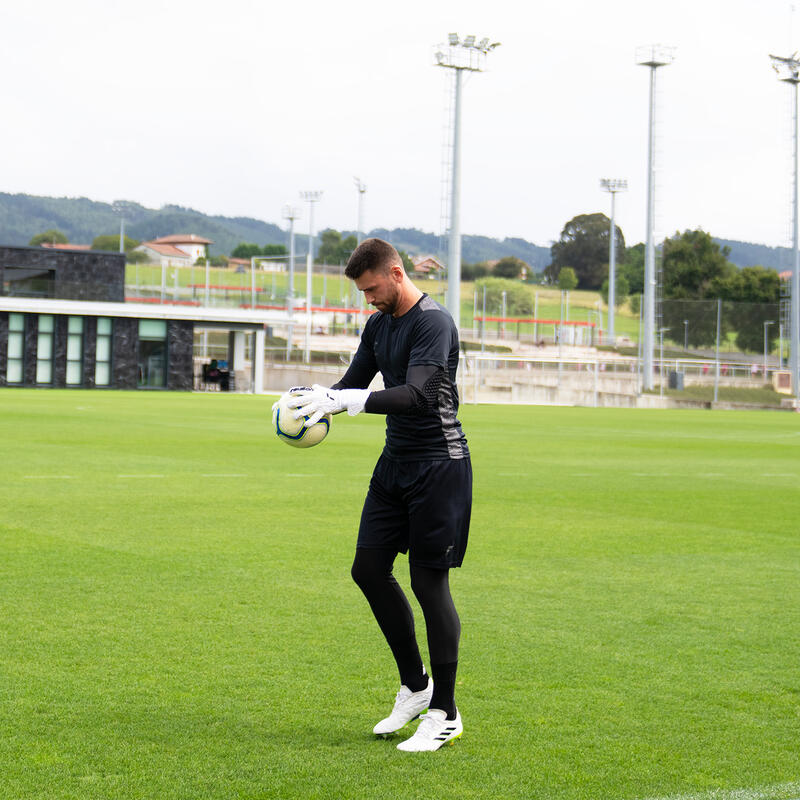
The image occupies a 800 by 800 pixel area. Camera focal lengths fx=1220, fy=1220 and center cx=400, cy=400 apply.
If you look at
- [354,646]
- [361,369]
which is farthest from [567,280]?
[361,369]

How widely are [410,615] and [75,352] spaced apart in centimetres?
5539

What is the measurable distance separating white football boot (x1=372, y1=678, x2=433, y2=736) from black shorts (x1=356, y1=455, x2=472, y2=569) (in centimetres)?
62

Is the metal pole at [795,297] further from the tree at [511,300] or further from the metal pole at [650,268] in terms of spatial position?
the tree at [511,300]

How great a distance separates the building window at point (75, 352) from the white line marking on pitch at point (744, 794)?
56.3 metres

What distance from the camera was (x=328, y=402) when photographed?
16.6 feet

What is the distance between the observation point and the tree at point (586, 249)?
5906 inches

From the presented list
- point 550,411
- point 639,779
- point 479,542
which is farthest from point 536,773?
point 550,411

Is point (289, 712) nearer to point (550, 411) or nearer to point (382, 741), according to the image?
point (382, 741)

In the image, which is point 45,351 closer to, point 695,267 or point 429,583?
point 429,583

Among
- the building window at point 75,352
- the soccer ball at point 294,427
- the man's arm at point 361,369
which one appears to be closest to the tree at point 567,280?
the building window at point 75,352

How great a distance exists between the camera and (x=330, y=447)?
74.4 ft

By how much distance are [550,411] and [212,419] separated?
16708 mm

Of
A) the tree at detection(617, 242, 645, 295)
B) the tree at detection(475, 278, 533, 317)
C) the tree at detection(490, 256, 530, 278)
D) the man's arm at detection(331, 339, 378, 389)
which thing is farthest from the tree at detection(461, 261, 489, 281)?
the man's arm at detection(331, 339, 378, 389)

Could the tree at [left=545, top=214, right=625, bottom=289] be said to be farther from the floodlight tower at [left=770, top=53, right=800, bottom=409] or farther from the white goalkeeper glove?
the white goalkeeper glove
